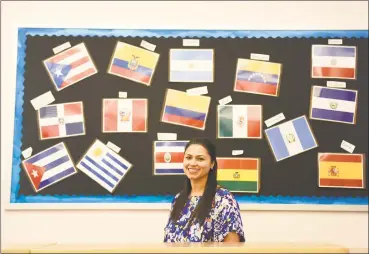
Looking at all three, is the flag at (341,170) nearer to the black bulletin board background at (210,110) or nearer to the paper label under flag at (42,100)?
the black bulletin board background at (210,110)

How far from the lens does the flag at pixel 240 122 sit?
10.5 feet

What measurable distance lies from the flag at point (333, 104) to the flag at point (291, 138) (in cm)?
11

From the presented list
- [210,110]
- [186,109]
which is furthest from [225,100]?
[186,109]

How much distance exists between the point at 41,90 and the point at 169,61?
0.92 metres

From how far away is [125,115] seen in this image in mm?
3238

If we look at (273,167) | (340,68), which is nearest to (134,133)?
(273,167)

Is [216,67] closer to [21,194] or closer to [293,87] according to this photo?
[293,87]

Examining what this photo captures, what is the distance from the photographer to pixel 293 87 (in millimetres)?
3246

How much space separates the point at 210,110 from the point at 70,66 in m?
1.04

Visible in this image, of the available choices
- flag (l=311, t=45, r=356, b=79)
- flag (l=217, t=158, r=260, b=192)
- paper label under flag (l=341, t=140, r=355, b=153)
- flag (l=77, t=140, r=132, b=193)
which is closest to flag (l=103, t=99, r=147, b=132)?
flag (l=77, t=140, r=132, b=193)

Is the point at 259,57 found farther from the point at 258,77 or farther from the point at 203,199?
the point at 203,199

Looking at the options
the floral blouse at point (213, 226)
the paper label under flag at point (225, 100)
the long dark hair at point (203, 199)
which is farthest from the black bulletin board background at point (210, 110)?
the floral blouse at point (213, 226)

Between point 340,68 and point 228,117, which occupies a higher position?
point 340,68

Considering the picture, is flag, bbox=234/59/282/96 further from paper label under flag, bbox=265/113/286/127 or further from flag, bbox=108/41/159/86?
flag, bbox=108/41/159/86
